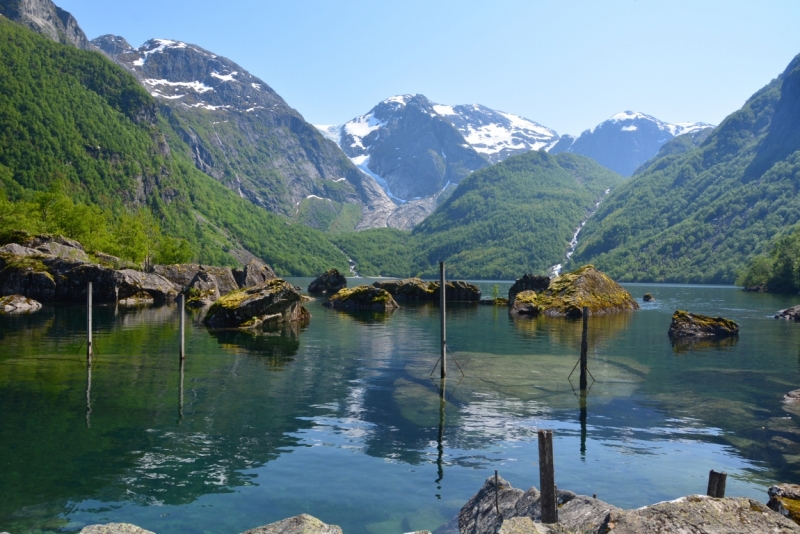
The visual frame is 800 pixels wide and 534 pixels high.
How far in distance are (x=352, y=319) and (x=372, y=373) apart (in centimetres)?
3633

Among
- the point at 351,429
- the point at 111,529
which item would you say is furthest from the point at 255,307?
the point at 111,529

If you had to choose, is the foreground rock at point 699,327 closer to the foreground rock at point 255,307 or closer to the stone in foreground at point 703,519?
the foreground rock at point 255,307

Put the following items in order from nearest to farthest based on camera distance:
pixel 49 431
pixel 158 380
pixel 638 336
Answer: pixel 49 431 → pixel 158 380 → pixel 638 336

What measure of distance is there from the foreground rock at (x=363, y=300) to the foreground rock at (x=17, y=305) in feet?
128

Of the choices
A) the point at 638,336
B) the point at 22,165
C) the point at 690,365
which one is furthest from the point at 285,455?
the point at 22,165

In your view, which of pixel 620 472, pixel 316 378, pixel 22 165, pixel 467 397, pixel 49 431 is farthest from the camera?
pixel 22 165

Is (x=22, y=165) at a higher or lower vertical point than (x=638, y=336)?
higher

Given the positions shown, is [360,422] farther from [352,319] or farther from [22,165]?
[22,165]

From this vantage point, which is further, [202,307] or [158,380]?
[202,307]

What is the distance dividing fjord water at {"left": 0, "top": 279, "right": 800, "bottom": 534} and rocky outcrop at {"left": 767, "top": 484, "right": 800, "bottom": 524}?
438 cm

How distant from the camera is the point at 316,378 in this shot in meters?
33.7

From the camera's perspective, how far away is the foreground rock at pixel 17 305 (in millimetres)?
66438

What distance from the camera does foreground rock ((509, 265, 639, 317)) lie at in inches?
3076

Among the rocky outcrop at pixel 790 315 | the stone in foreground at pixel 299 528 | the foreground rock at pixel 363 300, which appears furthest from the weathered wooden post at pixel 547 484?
the foreground rock at pixel 363 300
